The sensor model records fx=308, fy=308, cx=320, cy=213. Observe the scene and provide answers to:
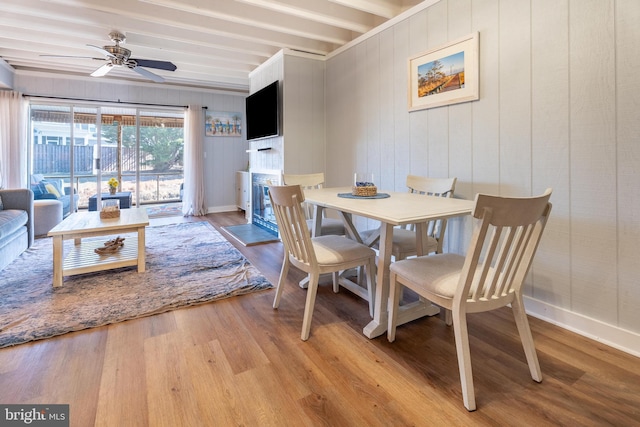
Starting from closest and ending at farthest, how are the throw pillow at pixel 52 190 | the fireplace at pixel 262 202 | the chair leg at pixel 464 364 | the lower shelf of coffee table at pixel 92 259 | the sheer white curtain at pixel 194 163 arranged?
the chair leg at pixel 464 364, the lower shelf of coffee table at pixel 92 259, the fireplace at pixel 262 202, the throw pillow at pixel 52 190, the sheer white curtain at pixel 194 163

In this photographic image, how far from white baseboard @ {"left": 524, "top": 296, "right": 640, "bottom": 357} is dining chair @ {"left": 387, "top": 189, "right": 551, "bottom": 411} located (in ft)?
2.24

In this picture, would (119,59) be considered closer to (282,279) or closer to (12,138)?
(12,138)

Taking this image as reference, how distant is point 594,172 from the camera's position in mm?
1739

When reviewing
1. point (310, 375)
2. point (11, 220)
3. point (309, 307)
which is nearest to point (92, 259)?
point (11, 220)

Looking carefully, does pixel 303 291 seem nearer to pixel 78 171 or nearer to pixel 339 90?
pixel 339 90

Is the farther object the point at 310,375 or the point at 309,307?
the point at 309,307

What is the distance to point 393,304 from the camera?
166cm

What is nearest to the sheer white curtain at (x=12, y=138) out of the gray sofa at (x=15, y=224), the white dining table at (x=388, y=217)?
the gray sofa at (x=15, y=224)

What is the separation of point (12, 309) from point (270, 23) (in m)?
3.27

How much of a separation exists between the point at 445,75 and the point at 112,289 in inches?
125

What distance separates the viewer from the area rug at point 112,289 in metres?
1.94

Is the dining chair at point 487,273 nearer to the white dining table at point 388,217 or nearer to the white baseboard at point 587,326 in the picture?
the white dining table at point 388,217

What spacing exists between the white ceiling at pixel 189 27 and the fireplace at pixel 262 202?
1.66m

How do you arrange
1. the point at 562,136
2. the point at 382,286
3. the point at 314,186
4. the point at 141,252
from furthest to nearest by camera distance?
the point at 314,186
the point at 141,252
the point at 562,136
the point at 382,286
